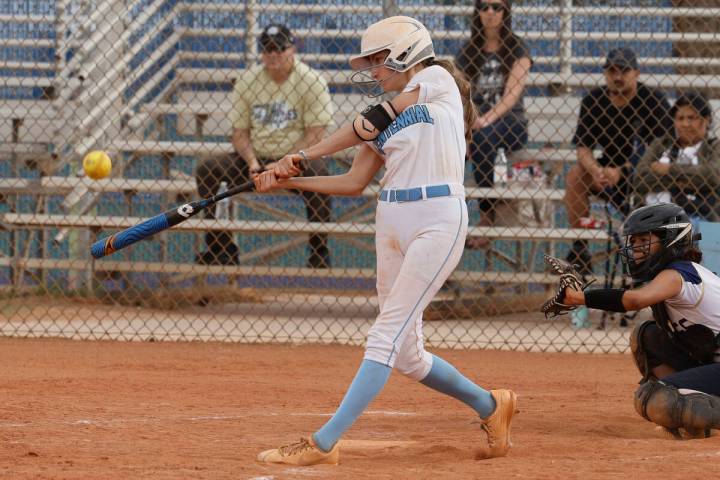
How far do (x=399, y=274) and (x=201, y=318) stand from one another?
5409 millimetres

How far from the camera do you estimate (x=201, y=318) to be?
9.32 m

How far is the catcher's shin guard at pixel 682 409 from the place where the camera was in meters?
4.63

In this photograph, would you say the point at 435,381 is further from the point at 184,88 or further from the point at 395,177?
the point at 184,88

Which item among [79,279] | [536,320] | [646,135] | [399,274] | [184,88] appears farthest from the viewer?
[184,88]

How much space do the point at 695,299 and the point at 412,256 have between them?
4.68ft

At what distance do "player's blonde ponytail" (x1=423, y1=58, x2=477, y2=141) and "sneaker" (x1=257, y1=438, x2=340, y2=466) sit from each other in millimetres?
1460

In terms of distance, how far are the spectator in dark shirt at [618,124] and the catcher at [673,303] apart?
3533 mm

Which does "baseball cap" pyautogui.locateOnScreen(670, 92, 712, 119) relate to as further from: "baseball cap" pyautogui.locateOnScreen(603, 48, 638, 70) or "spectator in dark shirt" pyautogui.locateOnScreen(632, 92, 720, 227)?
"baseball cap" pyautogui.locateOnScreen(603, 48, 638, 70)

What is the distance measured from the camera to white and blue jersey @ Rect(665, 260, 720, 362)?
477cm

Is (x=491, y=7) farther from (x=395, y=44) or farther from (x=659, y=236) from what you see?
(x=395, y=44)

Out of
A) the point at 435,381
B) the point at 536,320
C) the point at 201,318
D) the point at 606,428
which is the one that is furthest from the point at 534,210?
the point at 435,381

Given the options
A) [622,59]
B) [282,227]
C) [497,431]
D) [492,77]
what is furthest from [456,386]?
[492,77]

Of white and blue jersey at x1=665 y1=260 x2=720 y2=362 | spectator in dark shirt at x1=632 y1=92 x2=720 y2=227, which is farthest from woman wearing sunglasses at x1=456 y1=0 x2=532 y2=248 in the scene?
white and blue jersey at x1=665 y1=260 x2=720 y2=362

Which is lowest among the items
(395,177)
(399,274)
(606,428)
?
(606,428)
